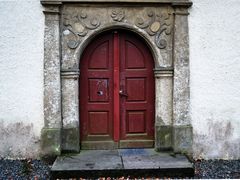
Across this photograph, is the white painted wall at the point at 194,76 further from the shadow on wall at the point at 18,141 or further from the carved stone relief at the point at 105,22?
the carved stone relief at the point at 105,22

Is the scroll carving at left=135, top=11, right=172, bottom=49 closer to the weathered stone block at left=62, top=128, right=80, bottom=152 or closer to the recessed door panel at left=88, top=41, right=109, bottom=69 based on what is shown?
the recessed door panel at left=88, top=41, right=109, bottom=69

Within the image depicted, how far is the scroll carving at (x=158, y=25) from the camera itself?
5609 millimetres

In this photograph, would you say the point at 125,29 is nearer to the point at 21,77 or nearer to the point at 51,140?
the point at 21,77

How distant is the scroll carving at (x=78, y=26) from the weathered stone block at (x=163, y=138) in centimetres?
216

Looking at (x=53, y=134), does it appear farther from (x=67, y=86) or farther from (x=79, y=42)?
(x=79, y=42)

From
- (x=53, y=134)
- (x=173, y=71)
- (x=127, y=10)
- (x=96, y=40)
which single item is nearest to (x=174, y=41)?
(x=173, y=71)

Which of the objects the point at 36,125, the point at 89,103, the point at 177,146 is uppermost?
the point at 89,103

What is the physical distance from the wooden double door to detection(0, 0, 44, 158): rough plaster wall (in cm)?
84

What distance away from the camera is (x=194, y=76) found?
5637 millimetres

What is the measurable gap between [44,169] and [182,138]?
2481 mm

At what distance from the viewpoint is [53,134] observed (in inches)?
217

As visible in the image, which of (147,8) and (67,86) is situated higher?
(147,8)

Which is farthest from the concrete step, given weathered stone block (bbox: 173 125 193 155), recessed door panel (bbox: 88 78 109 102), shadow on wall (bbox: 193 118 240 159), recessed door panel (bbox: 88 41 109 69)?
recessed door panel (bbox: 88 41 109 69)

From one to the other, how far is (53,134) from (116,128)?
3.87 ft
